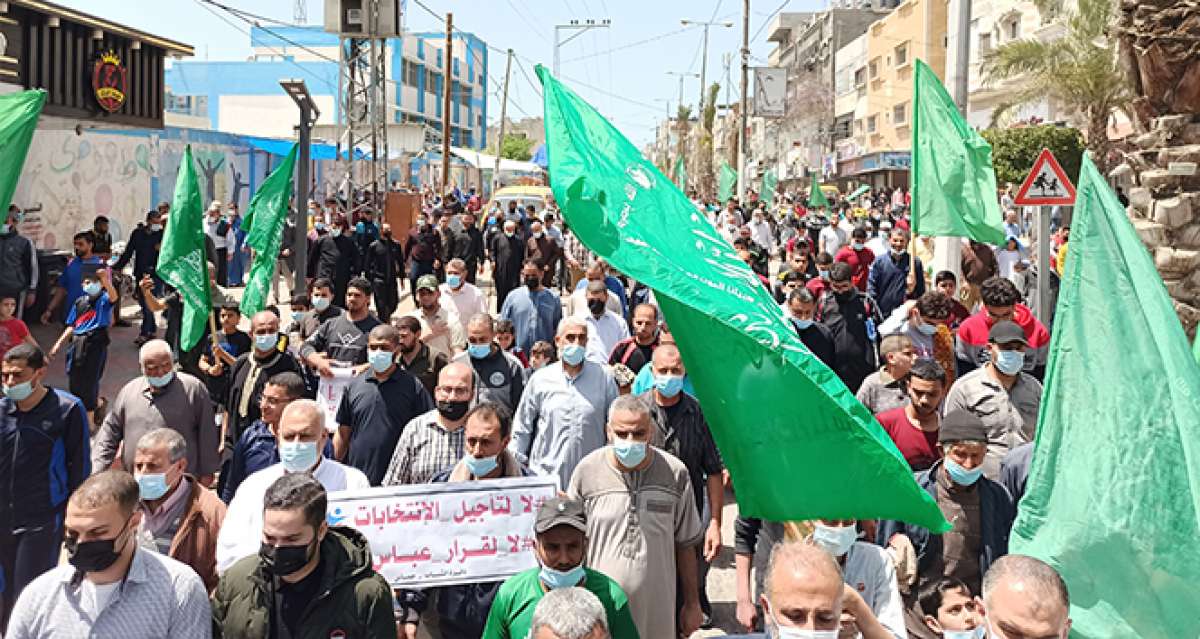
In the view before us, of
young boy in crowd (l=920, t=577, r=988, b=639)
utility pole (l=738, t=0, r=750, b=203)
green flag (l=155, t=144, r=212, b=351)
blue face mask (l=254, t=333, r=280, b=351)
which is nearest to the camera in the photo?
young boy in crowd (l=920, t=577, r=988, b=639)

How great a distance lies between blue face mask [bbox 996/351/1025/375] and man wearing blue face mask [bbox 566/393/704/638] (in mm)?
2079

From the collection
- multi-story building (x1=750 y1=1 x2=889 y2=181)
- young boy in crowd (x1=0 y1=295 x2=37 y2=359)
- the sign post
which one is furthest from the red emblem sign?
multi-story building (x1=750 y1=1 x2=889 y2=181)

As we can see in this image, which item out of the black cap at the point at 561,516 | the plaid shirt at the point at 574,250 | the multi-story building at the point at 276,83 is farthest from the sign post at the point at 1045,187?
the multi-story building at the point at 276,83

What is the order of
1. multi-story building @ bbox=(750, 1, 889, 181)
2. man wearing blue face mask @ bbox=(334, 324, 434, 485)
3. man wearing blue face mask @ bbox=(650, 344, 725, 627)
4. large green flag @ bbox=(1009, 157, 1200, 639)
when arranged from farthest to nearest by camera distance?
1. multi-story building @ bbox=(750, 1, 889, 181)
2. man wearing blue face mask @ bbox=(334, 324, 434, 485)
3. man wearing blue face mask @ bbox=(650, 344, 725, 627)
4. large green flag @ bbox=(1009, 157, 1200, 639)

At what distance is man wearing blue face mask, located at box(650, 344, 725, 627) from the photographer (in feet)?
17.2

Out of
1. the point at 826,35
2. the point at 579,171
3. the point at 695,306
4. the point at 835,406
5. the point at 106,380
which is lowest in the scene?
the point at 106,380

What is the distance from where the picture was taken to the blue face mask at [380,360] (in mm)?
5969

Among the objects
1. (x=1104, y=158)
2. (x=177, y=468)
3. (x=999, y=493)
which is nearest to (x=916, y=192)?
(x=999, y=493)

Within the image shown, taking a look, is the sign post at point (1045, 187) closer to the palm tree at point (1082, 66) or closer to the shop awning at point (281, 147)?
the palm tree at point (1082, 66)

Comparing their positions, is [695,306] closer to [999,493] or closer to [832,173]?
[999,493]

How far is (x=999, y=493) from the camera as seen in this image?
4.28 metres

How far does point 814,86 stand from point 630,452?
60.1m

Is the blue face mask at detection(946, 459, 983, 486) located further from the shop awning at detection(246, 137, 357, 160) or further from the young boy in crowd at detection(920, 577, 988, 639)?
the shop awning at detection(246, 137, 357, 160)

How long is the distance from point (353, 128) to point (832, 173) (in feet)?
131
